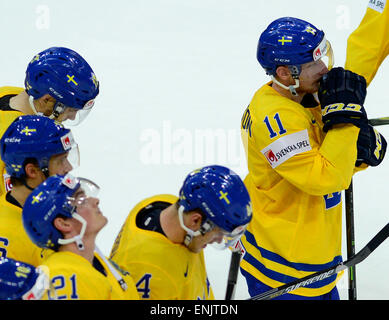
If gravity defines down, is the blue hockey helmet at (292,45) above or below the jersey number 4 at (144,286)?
above

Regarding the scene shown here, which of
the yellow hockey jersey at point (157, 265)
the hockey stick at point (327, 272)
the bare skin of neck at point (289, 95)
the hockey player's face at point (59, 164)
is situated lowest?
the hockey stick at point (327, 272)

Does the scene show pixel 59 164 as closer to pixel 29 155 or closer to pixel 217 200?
pixel 29 155

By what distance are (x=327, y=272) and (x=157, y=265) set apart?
966 mm

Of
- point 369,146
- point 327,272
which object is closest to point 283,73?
point 369,146

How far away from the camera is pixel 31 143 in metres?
3.01

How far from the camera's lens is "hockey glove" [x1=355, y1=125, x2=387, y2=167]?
10.6 feet

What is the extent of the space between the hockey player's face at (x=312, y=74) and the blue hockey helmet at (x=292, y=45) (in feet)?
0.10

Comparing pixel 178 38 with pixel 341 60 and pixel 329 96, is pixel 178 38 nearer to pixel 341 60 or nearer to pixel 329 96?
pixel 341 60

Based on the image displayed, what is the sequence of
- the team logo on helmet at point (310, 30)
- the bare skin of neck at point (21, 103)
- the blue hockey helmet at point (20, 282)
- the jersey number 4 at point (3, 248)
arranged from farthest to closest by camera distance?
1. the bare skin of neck at point (21, 103)
2. the team logo on helmet at point (310, 30)
3. the jersey number 4 at point (3, 248)
4. the blue hockey helmet at point (20, 282)

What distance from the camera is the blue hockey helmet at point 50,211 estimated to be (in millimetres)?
2438

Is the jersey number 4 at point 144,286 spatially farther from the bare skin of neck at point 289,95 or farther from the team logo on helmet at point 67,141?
the bare skin of neck at point 289,95

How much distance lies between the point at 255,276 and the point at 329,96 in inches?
34.5

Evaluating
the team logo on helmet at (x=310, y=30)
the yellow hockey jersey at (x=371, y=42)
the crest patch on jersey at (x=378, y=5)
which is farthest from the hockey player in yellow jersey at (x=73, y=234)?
the crest patch on jersey at (x=378, y=5)
